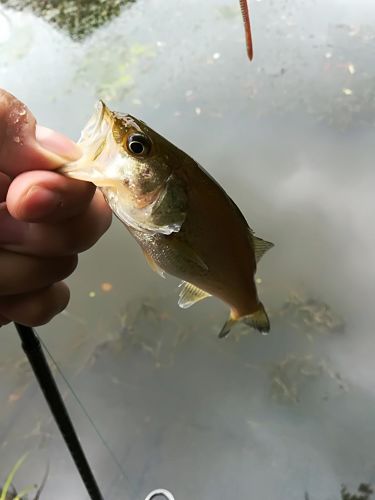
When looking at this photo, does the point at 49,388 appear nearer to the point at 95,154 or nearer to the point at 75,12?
the point at 95,154

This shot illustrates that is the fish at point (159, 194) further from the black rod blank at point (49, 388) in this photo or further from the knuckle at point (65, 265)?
the black rod blank at point (49, 388)

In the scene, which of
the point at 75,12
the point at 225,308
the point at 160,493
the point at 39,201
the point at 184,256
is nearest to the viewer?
the point at 39,201

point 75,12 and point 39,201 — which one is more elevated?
point 39,201

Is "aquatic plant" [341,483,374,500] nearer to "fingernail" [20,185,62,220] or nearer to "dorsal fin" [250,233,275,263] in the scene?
"dorsal fin" [250,233,275,263]

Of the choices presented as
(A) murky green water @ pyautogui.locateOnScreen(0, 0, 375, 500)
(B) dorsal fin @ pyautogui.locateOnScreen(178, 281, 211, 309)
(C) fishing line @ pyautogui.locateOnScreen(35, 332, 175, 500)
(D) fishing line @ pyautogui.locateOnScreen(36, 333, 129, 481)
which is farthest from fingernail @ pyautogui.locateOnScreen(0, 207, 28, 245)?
(A) murky green water @ pyautogui.locateOnScreen(0, 0, 375, 500)

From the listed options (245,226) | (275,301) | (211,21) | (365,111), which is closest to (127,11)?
(211,21)

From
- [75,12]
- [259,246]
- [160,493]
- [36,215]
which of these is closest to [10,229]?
[36,215]
